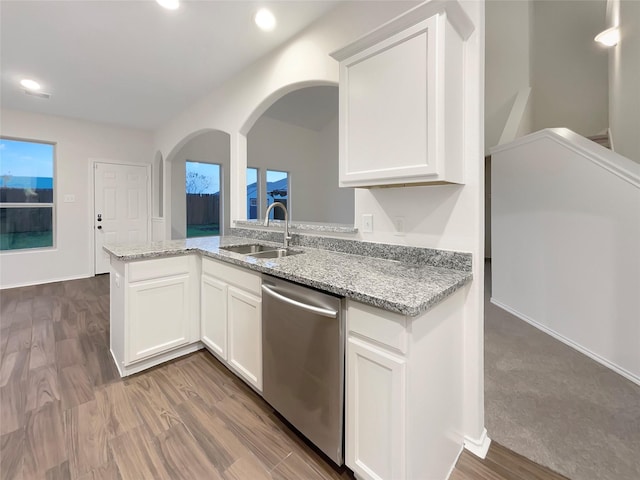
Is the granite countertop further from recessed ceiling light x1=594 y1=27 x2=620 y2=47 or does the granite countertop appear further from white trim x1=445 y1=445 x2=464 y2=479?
recessed ceiling light x1=594 y1=27 x2=620 y2=47

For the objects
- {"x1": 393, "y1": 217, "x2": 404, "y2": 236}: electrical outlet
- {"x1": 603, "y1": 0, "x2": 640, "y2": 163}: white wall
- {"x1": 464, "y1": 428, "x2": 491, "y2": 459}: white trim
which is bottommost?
{"x1": 464, "y1": 428, "x2": 491, "y2": 459}: white trim

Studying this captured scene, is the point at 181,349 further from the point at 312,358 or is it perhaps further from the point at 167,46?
the point at 167,46

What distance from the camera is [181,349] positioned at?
2383mm

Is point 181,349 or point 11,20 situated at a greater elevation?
point 11,20

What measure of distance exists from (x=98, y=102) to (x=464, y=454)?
5.51 meters

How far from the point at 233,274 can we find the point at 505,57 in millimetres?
6280

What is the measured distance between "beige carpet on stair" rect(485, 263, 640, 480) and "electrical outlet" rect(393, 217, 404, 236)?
1.19m

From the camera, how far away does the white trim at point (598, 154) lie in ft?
7.24

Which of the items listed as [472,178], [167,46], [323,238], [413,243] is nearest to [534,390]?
[413,243]

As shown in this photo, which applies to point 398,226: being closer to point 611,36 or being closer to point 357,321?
point 357,321

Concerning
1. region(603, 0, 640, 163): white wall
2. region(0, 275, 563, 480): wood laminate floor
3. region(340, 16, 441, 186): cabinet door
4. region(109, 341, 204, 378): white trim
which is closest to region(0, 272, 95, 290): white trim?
region(0, 275, 563, 480): wood laminate floor

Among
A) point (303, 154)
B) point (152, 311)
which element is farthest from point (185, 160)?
point (152, 311)

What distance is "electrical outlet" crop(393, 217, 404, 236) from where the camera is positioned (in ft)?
5.78

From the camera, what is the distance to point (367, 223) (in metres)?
1.93
